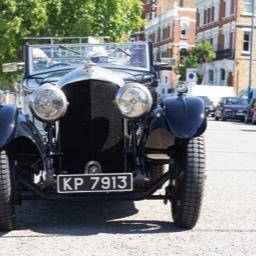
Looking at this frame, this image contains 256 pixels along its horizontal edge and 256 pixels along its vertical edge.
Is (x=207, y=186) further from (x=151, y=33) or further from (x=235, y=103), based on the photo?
(x=151, y=33)

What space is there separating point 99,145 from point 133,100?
545 mm

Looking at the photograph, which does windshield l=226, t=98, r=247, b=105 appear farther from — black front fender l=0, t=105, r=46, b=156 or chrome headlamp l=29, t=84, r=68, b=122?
chrome headlamp l=29, t=84, r=68, b=122

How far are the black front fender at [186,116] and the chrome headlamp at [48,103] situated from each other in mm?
961

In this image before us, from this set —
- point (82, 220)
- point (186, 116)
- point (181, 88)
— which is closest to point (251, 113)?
point (181, 88)

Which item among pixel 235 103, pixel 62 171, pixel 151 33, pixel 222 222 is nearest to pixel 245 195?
pixel 222 222

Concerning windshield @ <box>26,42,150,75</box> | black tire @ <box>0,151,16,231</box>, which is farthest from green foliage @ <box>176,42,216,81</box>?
black tire @ <box>0,151,16,231</box>

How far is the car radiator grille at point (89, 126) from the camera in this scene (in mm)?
5258

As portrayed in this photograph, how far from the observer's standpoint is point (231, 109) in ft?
109

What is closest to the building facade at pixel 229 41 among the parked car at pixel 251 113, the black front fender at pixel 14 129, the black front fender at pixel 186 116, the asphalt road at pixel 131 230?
the parked car at pixel 251 113

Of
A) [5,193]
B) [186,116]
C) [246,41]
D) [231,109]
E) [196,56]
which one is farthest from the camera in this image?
[196,56]

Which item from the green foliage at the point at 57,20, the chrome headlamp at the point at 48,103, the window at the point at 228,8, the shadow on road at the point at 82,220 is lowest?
the shadow on road at the point at 82,220

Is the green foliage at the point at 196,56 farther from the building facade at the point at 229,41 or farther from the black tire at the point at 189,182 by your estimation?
the black tire at the point at 189,182

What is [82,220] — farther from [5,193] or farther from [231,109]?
[231,109]

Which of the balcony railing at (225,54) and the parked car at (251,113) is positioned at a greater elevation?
the balcony railing at (225,54)
